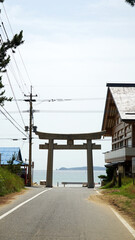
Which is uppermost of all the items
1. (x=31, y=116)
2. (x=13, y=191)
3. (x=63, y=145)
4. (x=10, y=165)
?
(x=31, y=116)

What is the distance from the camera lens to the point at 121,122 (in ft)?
122

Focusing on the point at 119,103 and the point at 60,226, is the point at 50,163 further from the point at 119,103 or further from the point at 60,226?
the point at 60,226

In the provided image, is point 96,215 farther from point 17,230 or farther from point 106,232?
point 17,230

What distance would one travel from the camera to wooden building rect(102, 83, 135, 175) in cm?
3102

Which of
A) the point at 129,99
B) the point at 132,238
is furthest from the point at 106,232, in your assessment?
the point at 129,99

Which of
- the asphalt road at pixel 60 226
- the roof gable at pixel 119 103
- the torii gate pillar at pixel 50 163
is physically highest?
the roof gable at pixel 119 103

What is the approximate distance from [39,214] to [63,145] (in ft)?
92.3

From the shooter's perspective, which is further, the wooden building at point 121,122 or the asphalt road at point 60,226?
the wooden building at point 121,122

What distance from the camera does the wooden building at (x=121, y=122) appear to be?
31016mm

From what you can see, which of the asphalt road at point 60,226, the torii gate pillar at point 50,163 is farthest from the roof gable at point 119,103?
the asphalt road at point 60,226

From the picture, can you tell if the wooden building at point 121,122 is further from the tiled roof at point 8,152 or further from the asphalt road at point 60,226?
the asphalt road at point 60,226

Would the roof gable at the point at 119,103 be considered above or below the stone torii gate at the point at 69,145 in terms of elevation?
above

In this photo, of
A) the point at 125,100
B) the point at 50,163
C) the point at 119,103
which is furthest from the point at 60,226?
the point at 50,163

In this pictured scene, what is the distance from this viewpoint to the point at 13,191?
2220 cm
